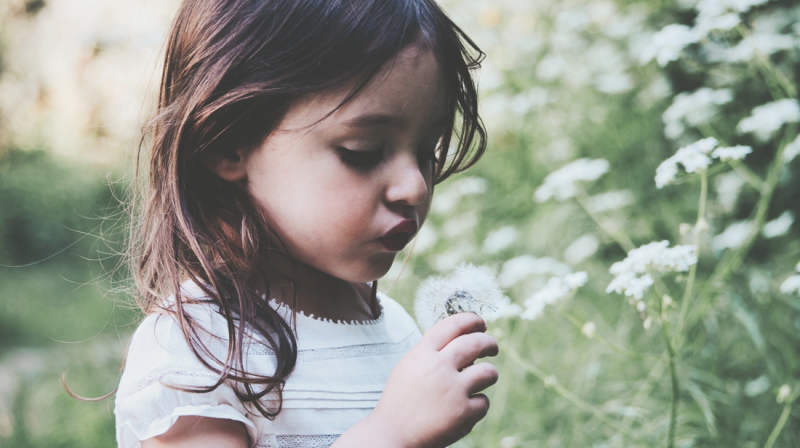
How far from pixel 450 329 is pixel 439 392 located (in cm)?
8

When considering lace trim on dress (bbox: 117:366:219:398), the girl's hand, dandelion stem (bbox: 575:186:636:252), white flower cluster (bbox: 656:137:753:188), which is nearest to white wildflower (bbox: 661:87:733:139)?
dandelion stem (bbox: 575:186:636:252)

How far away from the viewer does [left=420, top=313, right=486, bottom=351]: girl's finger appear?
77cm

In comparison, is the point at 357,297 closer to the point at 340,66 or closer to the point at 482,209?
the point at 340,66

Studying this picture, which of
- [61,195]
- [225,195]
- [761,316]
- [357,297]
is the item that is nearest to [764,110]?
[761,316]

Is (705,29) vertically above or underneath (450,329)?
underneath

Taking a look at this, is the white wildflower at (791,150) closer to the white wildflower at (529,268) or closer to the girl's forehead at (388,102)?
the white wildflower at (529,268)

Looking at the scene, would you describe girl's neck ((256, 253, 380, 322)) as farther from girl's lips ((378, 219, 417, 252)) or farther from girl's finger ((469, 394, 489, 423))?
girl's finger ((469, 394, 489, 423))

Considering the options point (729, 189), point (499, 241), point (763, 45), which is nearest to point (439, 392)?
point (499, 241)

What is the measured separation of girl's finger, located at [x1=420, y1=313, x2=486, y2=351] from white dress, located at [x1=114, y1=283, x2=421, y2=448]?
169mm

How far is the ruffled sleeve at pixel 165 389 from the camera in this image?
2.44 feet

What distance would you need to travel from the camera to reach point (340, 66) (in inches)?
32.2

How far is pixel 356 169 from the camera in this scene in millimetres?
800

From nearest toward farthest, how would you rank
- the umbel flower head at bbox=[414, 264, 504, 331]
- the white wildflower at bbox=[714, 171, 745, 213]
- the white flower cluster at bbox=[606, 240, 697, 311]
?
1. the umbel flower head at bbox=[414, 264, 504, 331]
2. the white flower cluster at bbox=[606, 240, 697, 311]
3. the white wildflower at bbox=[714, 171, 745, 213]

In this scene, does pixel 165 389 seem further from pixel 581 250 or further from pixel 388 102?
pixel 581 250
